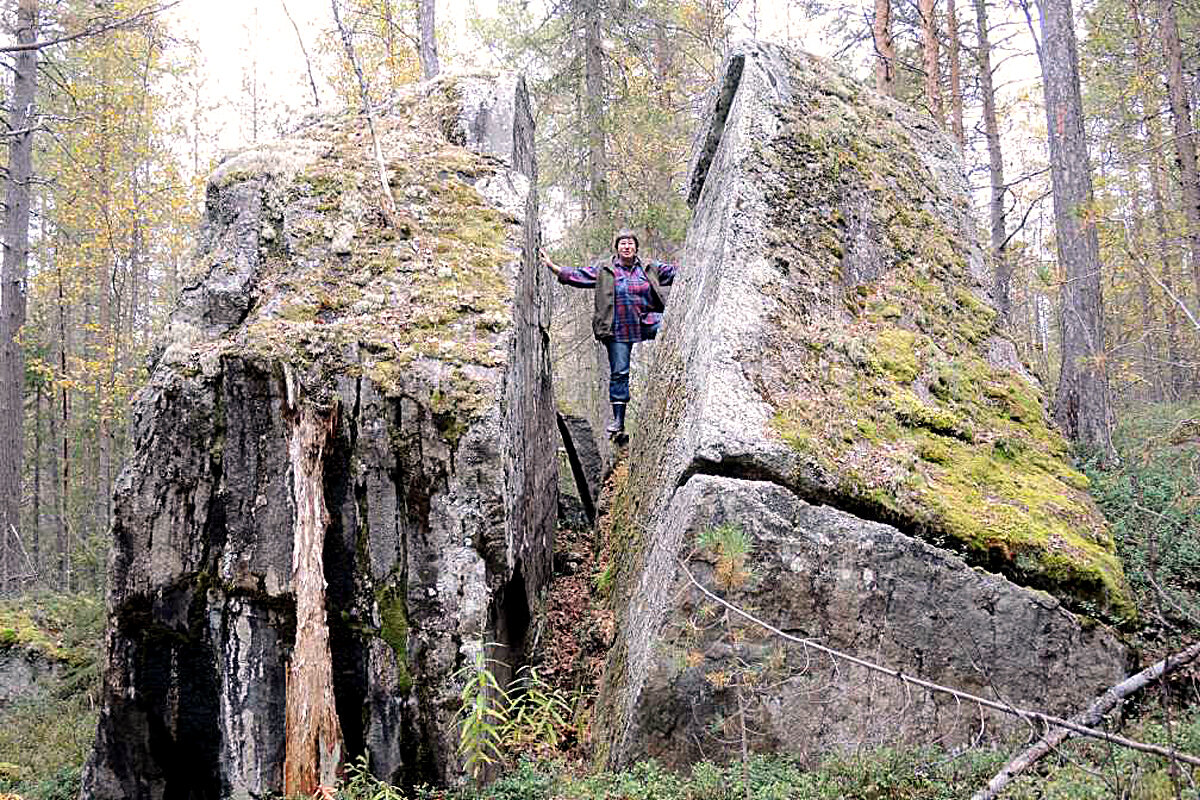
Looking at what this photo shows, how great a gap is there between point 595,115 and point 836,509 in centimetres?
1164

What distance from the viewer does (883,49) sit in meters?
12.7

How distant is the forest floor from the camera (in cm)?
372

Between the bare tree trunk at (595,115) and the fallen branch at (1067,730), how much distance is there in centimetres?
1194

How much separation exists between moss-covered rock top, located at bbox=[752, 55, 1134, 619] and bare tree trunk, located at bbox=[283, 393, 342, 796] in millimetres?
3279

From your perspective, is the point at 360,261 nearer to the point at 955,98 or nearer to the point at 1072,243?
the point at 1072,243

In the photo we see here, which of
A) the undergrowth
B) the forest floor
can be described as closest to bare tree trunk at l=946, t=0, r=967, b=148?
the forest floor

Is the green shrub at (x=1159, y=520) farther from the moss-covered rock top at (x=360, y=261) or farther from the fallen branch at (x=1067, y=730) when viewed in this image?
the moss-covered rock top at (x=360, y=261)

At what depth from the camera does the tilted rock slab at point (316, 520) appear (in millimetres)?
5395

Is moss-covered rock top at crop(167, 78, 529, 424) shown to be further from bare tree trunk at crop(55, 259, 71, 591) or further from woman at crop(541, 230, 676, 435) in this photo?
bare tree trunk at crop(55, 259, 71, 591)

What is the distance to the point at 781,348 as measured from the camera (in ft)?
19.0

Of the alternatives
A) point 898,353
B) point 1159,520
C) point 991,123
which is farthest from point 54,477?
point 991,123

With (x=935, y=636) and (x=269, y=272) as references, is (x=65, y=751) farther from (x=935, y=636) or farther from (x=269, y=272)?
(x=935, y=636)

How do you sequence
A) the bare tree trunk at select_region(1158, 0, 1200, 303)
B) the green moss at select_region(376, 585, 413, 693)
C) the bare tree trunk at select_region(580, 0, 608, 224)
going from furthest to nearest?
1. the bare tree trunk at select_region(580, 0, 608, 224)
2. the bare tree trunk at select_region(1158, 0, 1200, 303)
3. the green moss at select_region(376, 585, 413, 693)

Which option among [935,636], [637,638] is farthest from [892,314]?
[637,638]
